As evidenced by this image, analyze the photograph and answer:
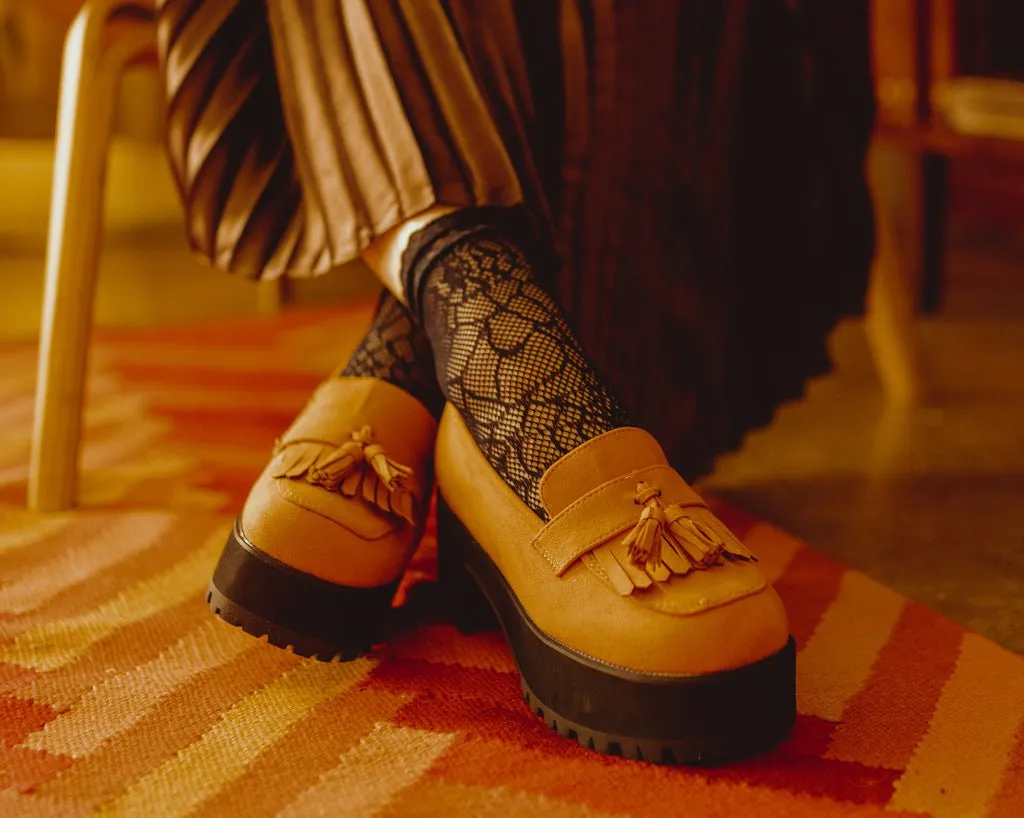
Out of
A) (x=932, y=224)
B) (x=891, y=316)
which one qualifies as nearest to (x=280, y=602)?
(x=891, y=316)

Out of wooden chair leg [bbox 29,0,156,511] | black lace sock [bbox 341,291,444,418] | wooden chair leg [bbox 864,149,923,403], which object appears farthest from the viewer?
wooden chair leg [bbox 864,149,923,403]

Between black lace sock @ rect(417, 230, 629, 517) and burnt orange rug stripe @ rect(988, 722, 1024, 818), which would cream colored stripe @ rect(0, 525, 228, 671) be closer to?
black lace sock @ rect(417, 230, 629, 517)

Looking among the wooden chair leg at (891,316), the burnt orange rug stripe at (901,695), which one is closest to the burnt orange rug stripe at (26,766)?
the burnt orange rug stripe at (901,695)

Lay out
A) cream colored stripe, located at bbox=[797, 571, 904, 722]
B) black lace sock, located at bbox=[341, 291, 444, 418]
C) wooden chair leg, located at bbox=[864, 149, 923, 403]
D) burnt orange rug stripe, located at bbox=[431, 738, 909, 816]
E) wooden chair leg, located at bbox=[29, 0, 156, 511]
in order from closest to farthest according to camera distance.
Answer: burnt orange rug stripe, located at bbox=[431, 738, 909, 816] < cream colored stripe, located at bbox=[797, 571, 904, 722] < black lace sock, located at bbox=[341, 291, 444, 418] < wooden chair leg, located at bbox=[29, 0, 156, 511] < wooden chair leg, located at bbox=[864, 149, 923, 403]

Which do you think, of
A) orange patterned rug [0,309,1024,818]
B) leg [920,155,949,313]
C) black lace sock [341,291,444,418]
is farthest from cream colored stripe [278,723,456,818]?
leg [920,155,949,313]

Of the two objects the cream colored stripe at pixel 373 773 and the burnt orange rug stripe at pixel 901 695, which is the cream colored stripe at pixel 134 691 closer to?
the cream colored stripe at pixel 373 773

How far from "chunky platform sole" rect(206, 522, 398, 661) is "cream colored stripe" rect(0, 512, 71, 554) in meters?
0.28

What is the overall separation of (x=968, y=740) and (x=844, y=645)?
0.11 m

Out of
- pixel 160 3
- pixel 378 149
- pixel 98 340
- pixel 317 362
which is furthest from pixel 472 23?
pixel 98 340

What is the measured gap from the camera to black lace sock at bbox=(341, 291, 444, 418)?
24.7 inches

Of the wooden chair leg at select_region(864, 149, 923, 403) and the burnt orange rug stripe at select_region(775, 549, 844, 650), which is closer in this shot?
the burnt orange rug stripe at select_region(775, 549, 844, 650)

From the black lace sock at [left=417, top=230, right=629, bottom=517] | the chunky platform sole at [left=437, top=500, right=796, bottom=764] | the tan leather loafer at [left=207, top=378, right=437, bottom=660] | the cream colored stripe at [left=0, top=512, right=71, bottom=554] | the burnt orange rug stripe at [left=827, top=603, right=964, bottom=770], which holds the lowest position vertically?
the burnt orange rug stripe at [left=827, top=603, right=964, bottom=770]

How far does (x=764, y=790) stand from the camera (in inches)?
17.0

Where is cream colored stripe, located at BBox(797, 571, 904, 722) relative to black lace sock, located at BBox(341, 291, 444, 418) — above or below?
below
